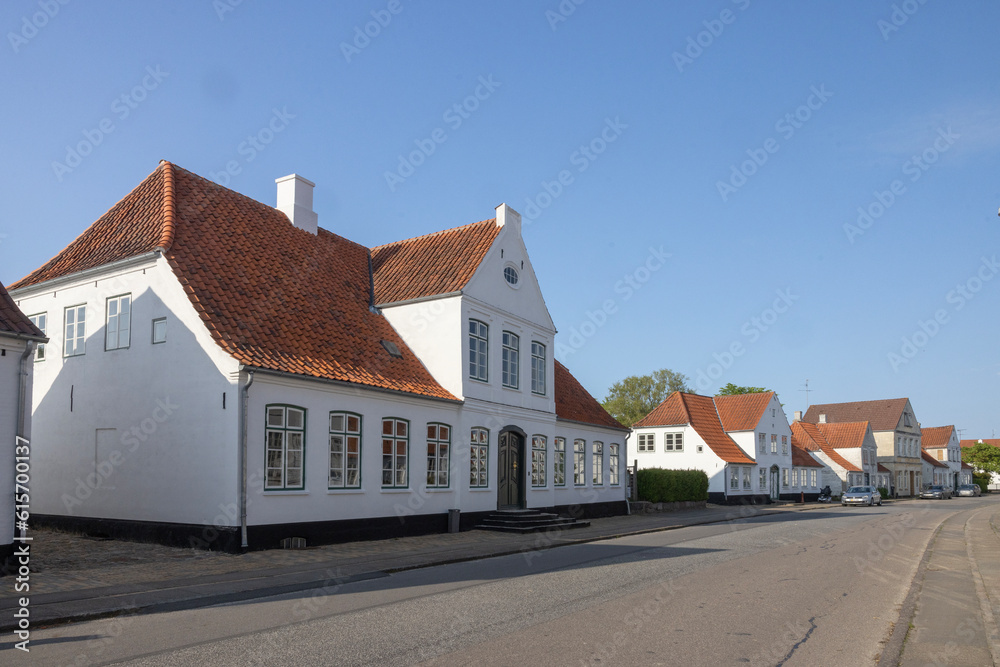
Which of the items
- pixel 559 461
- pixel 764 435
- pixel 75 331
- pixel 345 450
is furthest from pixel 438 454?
pixel 764 435

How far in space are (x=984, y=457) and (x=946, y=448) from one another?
10.3 metres

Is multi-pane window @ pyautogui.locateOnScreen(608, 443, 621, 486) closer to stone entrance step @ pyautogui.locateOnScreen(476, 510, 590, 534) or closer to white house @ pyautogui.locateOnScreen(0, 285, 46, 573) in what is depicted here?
stone entrance step @ pyautogui.locateOnScreen(476, 510, 590, 534)

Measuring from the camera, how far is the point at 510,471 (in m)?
24.3

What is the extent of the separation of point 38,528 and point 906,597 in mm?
18280

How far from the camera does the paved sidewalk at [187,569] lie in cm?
985

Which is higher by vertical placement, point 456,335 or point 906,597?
point 456,335

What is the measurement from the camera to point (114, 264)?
17.6 metres

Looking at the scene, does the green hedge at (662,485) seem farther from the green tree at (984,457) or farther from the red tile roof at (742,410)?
the green tree at (984,457)

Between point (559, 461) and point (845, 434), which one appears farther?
point (845, 434)

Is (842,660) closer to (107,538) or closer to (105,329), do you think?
(107,538)

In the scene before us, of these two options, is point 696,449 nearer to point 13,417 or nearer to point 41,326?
point 41,326

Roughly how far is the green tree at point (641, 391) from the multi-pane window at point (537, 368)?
58.7 metres

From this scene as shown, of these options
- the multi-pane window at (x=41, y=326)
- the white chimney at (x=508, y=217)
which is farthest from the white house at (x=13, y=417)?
the white chimney at (x=508, y=217)

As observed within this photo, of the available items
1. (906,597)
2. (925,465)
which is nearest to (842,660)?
(906,597)
